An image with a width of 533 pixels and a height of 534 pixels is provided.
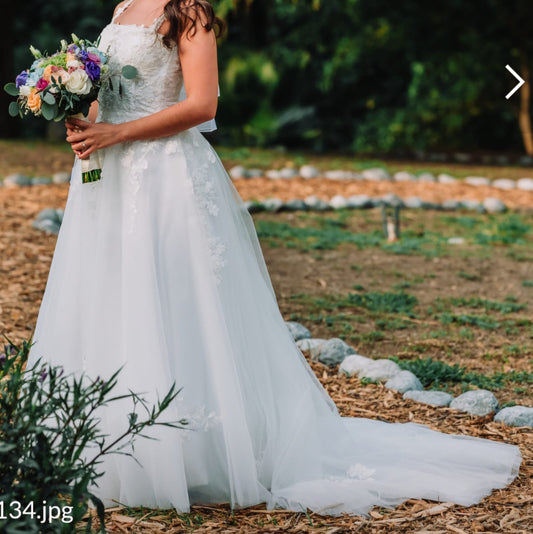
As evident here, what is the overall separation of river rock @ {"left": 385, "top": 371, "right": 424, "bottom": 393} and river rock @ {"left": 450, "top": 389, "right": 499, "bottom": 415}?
29cm

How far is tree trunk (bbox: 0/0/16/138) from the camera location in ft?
48.5

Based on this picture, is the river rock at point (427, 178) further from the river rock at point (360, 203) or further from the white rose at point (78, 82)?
the white rose at point (78, 82)

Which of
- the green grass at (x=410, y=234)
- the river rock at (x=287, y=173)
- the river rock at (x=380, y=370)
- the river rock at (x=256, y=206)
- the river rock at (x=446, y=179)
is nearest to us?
the river rock at (x=380, y=370)

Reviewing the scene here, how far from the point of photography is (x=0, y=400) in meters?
2.26

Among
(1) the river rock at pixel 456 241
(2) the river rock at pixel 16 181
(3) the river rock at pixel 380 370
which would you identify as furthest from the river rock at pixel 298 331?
(2) the river rock at pixel 16 181

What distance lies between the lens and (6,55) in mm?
14875

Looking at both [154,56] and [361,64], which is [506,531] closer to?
[154,56]

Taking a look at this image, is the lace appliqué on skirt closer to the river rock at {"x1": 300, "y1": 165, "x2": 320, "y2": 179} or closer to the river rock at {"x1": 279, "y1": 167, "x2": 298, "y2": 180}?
the river rock at {"x1": 279, "y1": 167, "x2": 298, "y2": 180}

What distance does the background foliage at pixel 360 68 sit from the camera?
15.8 metres

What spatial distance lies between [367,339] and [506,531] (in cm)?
247

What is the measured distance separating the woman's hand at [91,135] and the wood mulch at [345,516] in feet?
4.21

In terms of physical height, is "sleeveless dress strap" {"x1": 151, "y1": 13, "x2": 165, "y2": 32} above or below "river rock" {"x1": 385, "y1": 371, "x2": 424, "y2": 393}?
above

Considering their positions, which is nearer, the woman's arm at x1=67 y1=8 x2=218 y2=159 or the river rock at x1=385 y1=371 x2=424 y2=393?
the woman's arm at x1=67 y1=8 x2=218 y2=159

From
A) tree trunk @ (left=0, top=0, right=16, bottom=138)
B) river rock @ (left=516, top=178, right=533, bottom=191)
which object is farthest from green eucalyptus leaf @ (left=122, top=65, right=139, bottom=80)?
tree trunk @ (left=0, top=0, right=16, bottom=138)
